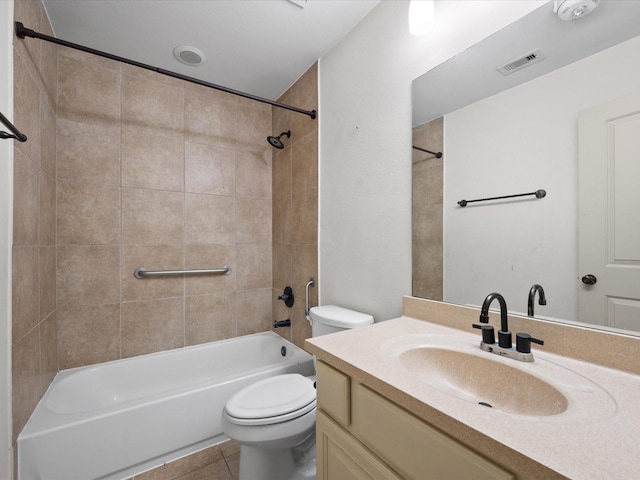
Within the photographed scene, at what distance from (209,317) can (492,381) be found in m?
2.01

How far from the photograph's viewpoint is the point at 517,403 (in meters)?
0.73

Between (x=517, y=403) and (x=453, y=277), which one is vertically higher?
(x=453, y=277)

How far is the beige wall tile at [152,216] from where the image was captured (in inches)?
77.4

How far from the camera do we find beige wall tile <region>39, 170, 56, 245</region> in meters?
1.50

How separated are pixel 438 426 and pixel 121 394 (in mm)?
2137

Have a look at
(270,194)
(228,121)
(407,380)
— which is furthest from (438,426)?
(228,121)

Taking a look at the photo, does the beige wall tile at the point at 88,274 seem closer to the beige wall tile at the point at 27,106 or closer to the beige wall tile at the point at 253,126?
the beige wall tile at the point at 27,106

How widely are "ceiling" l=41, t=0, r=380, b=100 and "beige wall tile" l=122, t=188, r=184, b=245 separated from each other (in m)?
0.92

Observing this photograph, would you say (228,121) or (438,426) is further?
(228,121)

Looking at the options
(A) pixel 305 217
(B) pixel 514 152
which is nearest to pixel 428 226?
(B) pixel 514 152

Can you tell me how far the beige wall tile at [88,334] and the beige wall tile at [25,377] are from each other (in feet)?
1.36

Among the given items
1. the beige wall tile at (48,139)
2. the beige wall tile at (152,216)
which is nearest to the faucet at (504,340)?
the beige wall tile at (152,216)

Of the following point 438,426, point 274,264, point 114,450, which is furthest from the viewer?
point 274,264

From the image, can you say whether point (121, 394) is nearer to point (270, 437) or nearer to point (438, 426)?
point (270, 437)
